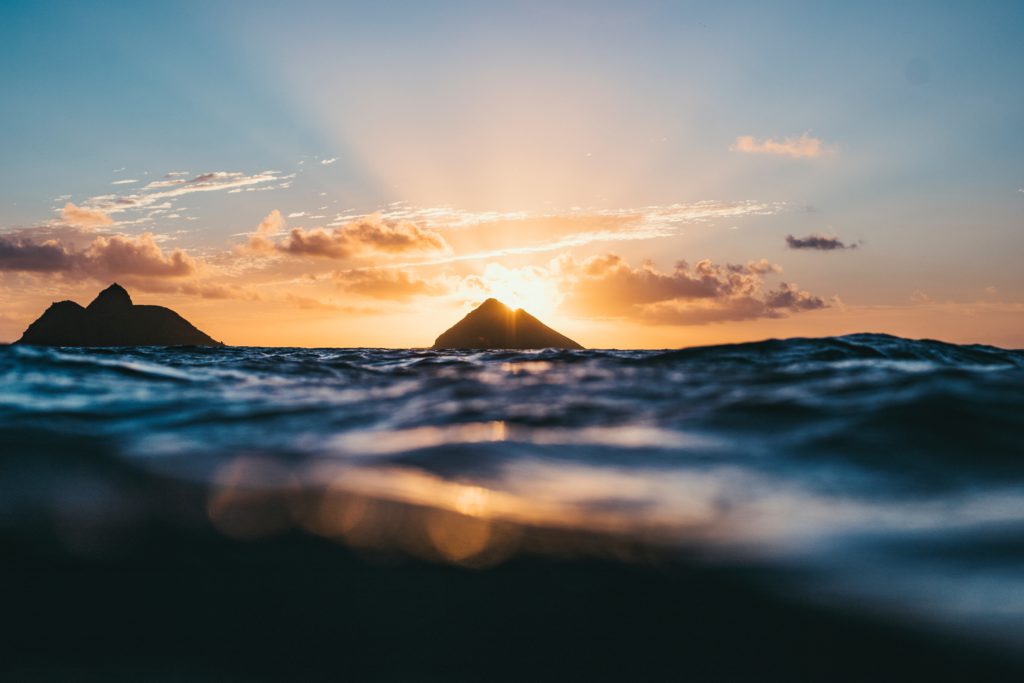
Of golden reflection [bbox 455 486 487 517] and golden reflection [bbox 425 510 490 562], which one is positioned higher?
golden reflection [bbox 455 486 487 517]

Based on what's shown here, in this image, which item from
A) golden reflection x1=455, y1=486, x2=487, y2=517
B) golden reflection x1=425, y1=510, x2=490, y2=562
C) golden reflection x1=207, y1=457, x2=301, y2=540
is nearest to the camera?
golden reflection x1=425, y1=510, x2=490, y2=562

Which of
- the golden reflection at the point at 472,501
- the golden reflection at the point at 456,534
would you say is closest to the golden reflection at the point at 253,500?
the golden reflection at the point at 456,534

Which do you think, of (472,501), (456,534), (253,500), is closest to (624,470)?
(472,501)

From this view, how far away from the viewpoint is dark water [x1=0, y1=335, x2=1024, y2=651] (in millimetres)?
2287

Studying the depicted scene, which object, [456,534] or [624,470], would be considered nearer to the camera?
[456,534]

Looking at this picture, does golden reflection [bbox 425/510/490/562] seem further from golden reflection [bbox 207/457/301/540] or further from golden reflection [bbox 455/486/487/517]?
golden reflection [bbox 207/457/301/540]

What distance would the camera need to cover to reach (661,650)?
5.64 ft

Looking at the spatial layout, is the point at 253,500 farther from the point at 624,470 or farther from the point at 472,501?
the point at 624,470

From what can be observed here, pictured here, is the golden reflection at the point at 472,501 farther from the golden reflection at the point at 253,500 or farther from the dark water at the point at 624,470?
the golden reflection at the point at 253,500

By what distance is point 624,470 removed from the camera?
3.42 meters

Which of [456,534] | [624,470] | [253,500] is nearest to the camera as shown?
[456,534]

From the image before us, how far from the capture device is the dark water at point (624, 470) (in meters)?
2.29

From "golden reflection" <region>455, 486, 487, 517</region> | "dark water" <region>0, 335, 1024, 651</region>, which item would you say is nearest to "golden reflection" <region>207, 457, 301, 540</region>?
"dark water" <region>0, 335, 1024, 651</region>

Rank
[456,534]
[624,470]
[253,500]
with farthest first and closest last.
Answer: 1. [624,470]
2. [253,500]
3. [456,534]
